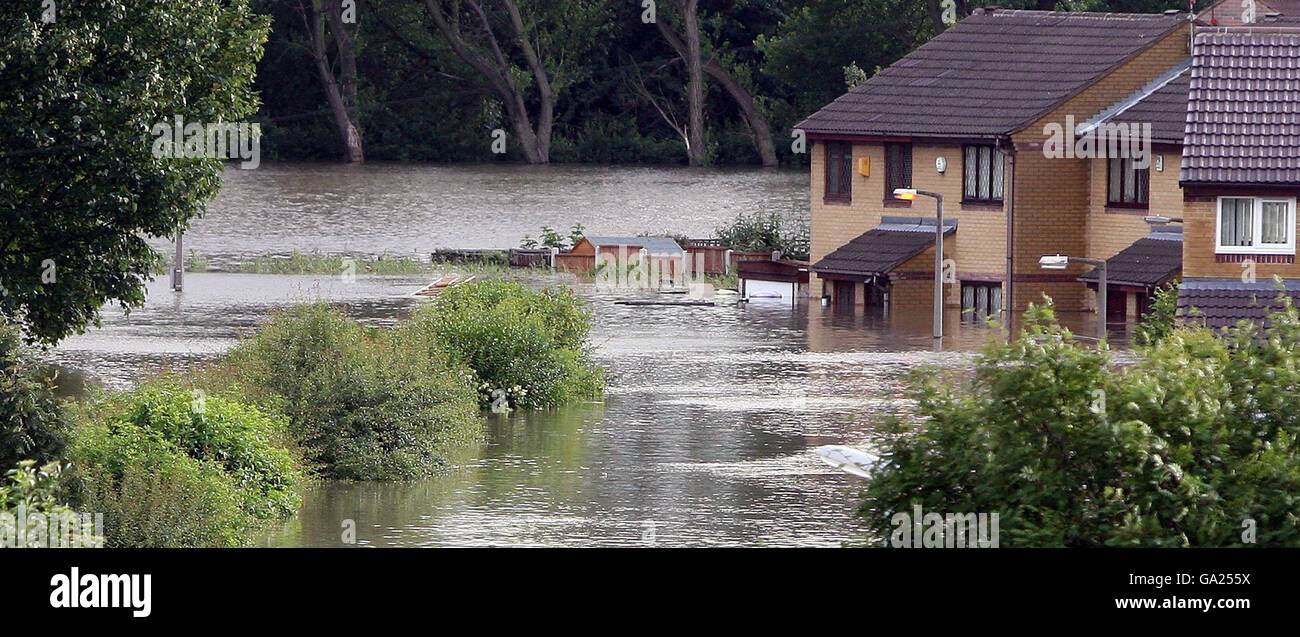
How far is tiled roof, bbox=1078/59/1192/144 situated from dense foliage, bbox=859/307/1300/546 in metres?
34.3

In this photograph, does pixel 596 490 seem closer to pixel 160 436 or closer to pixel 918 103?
pixel 160 436

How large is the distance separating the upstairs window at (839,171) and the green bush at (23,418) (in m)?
37.4

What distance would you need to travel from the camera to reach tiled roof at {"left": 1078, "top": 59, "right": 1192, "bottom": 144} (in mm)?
49844

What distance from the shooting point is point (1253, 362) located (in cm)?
1605

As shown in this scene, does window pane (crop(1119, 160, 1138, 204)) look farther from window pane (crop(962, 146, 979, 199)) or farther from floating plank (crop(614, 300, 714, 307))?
floating plank (crop(614, 300, 714, 307))

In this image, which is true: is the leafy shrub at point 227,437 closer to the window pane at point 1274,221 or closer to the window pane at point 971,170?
the window pane at point 1274,221

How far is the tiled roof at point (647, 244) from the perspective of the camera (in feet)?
215

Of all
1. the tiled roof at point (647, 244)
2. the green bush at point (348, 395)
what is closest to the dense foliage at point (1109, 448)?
the green bush at point (348, 395)

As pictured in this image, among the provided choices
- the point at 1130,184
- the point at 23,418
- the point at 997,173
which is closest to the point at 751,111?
the point at 997,173

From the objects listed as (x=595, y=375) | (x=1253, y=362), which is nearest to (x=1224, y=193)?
(x=595, y=375)

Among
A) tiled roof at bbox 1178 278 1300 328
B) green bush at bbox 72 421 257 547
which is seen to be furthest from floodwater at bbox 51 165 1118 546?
tiled roof at bbox 1178 278 1300 328

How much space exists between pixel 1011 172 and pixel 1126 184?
9.72 ft
